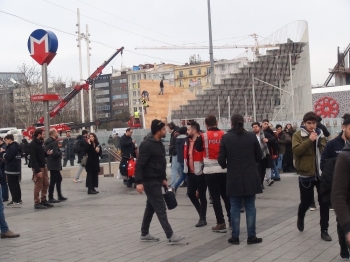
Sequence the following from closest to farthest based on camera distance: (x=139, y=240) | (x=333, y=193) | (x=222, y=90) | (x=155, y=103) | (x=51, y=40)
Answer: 1. (x=333, y=193)
2. (x=139, y=240)
3. (x=51, y=40)
4. (x=222, y=90)
5. (x=155, y=103)

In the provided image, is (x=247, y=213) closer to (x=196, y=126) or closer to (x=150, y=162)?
(x=150, y=162)

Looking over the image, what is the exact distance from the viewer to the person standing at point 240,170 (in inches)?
308

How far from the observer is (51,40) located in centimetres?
1312

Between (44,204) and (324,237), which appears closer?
(324,237)

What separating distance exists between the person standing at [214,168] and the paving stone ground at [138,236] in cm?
38

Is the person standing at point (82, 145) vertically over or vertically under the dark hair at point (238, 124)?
under

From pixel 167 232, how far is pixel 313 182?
217 cm

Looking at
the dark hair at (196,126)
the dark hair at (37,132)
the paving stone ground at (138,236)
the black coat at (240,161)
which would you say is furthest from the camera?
the dark hair at (37,132)

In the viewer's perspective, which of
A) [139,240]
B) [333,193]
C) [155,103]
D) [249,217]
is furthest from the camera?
[155,103]

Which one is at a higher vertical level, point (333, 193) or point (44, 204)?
point (333, 193)

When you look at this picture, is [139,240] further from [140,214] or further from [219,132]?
[140,214]

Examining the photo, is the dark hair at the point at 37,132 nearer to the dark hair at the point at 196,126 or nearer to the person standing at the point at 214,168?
the dark hair at the point at 196,126

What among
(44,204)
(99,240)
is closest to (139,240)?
(99,240)

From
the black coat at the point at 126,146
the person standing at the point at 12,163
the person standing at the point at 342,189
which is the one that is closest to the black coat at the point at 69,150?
the black coat at the point at 126,146
